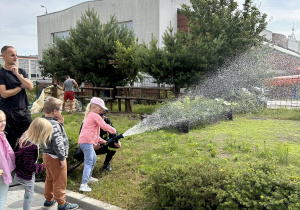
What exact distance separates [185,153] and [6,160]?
343 cm

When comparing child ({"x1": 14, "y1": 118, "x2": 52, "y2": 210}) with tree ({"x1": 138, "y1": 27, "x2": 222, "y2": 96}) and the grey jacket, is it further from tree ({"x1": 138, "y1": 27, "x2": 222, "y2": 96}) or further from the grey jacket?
tree ({"x1": 138, "y1": 27, "x2": 222, "y2": 96})

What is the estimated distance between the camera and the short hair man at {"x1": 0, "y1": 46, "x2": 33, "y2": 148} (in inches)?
170

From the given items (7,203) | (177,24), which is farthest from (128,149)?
(177,24)

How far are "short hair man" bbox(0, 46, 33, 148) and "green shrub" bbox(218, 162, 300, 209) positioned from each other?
10.6 ft

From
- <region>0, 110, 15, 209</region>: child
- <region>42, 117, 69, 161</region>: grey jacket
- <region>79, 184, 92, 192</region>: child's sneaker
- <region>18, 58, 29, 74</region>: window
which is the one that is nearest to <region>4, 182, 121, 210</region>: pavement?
<region>79, 184, 92, 192</region>: child's sneaker

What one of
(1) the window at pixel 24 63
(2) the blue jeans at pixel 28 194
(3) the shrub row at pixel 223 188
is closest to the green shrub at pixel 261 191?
(3) the shrub row at pixel 223 188

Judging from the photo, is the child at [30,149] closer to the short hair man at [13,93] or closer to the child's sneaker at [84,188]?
the child's sneaker at [84,188]

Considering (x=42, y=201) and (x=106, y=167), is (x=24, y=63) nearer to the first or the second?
(x=106, y=167)

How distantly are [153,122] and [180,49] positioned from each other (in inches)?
167

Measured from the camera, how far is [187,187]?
322 centimetres

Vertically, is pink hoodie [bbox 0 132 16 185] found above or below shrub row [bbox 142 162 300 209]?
above

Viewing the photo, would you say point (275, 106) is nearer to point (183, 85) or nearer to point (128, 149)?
point (183, 85)

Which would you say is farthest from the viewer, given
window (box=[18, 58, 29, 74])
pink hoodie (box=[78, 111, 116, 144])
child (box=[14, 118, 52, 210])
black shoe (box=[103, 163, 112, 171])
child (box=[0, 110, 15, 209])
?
window (box=[18, 58, 29, 74])

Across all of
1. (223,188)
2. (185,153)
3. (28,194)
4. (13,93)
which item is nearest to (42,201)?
(28,194)
